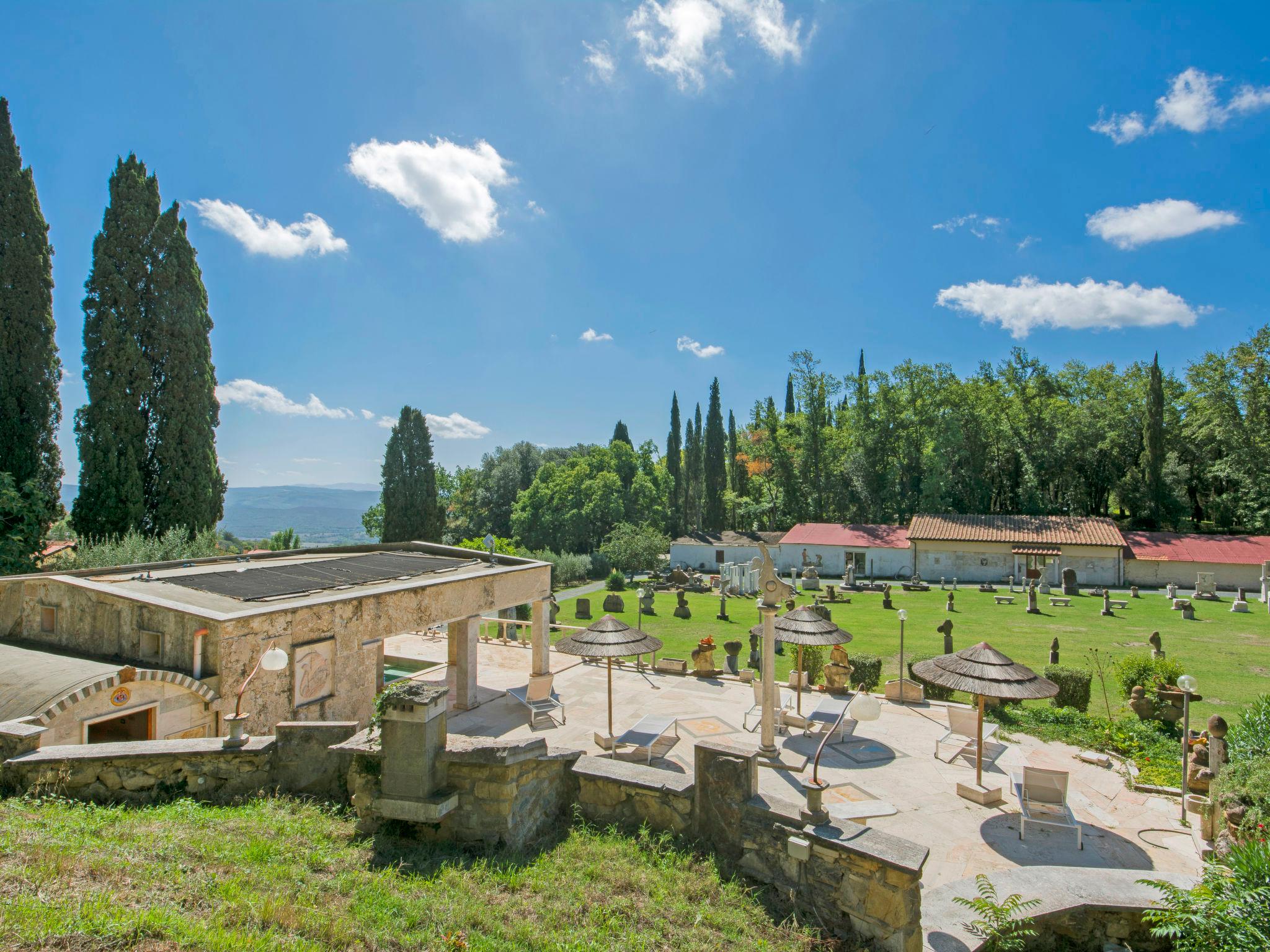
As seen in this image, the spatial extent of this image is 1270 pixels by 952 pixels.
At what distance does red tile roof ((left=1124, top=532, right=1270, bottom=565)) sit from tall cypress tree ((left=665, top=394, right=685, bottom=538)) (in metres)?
36.2

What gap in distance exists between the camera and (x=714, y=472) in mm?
63000

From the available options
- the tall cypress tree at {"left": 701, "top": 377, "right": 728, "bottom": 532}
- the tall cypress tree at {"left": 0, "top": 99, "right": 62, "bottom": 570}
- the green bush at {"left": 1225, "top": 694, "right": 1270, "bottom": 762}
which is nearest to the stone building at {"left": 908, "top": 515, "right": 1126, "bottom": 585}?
the tall cypress tree at {"left": 701, "top": 377, "right": 728, "bottom": 532}

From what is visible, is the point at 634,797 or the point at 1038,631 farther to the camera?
the point at 1038,631

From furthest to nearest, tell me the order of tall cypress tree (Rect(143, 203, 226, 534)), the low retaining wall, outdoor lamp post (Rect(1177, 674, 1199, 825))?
tall cypress tree (Rect(143, 203, 226, 534)) → outdoor lamp post (Rect(1177, 674, 1199, 825)) → the low retaining wall

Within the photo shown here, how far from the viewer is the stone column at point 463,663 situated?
1292 cm

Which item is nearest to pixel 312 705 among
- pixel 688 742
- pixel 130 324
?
pixel 688 742

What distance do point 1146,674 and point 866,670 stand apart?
570 cm

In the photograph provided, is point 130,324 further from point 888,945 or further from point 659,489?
point 659,489

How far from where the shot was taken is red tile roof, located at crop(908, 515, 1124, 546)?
1567 inches

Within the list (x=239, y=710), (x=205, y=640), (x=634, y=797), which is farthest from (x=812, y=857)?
(x=205, y=640)

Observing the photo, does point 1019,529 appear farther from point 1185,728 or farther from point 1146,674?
point 1185,728

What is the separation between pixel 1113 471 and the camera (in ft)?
162

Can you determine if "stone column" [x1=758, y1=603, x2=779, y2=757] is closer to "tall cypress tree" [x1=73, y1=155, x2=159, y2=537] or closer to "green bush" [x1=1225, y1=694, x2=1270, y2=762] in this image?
"green bush" [x1=1225, y1=694, x2=1270, y2=762]

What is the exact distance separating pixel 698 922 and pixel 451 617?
8291mm
